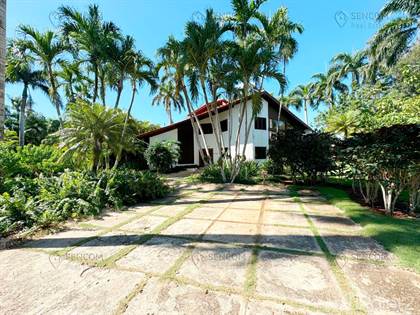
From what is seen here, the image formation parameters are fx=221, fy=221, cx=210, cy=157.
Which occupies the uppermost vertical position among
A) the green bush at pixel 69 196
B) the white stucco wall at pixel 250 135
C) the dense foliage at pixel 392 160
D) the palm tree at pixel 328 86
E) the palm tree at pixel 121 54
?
the palm tree at pixel 328 86

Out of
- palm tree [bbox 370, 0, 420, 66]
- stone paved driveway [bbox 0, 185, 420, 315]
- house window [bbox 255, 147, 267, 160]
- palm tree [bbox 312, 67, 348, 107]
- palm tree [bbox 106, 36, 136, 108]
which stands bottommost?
stone paved driveway [bbox 0, 185, 420, 315]

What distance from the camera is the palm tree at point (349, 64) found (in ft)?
71.4

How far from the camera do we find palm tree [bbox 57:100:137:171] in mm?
8273

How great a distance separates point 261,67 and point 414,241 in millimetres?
7720

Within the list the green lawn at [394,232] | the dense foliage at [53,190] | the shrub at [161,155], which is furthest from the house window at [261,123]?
the green lawn at [394,232]

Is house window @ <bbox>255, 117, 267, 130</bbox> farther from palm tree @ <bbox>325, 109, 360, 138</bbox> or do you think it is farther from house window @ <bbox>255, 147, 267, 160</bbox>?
palm tree @ <bbox>325, 109, 360, 138</bbox>

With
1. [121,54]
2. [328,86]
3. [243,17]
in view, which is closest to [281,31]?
[243,17]

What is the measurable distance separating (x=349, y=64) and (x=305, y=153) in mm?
18914

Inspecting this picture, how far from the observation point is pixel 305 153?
9.67 m

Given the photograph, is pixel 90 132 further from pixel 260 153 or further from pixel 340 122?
pixel 340 122

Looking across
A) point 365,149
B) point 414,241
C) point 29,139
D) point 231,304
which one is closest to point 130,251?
point 231,304

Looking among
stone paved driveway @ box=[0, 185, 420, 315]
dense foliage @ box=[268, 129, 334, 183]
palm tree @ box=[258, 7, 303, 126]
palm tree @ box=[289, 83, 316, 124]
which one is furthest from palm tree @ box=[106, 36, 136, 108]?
palm tree @ box=[289, 83, 316, 124]

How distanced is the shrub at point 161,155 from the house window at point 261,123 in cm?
699

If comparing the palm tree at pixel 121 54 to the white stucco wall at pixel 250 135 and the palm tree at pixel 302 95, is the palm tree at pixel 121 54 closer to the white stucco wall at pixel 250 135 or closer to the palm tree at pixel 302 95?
the white stucco wall at pixel 250 135
